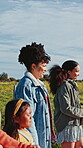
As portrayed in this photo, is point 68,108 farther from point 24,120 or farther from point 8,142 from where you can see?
point 8,142

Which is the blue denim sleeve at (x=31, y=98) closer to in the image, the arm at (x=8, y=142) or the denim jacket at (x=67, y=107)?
the arm at (x=8, y=142)

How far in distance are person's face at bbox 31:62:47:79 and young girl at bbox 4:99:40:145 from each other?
17.7 inches

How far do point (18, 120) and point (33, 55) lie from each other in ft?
2.46

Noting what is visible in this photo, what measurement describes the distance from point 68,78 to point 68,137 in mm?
707

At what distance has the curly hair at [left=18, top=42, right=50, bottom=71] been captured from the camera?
4477mm

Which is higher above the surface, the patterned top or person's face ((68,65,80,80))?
person's face ((68,65,80,80))

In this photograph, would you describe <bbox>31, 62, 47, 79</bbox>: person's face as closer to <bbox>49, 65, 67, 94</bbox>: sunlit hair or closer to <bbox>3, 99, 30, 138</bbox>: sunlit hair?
<bbox>3, 99, 30, 138</bbox>: sunlit hair

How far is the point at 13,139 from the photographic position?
3615mm

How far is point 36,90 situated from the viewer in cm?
445

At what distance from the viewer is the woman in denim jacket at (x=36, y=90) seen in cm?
436

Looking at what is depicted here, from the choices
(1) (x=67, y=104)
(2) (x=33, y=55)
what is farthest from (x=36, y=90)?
(1) (x=67, y=104)

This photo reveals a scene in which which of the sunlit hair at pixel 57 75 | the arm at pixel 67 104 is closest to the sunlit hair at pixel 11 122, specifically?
the arm at pixel 67 104

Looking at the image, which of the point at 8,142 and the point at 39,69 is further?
the point at 39,69

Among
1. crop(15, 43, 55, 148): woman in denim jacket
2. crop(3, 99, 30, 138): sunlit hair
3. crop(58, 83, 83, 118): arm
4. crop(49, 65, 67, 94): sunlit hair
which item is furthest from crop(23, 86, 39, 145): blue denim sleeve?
crop(49, 65, 67, 94): sunlit hair
